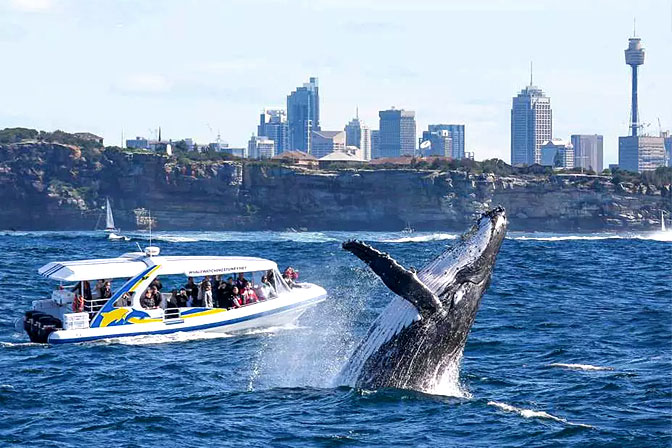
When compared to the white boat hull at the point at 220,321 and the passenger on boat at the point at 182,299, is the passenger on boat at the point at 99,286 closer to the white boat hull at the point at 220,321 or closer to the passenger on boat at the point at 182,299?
the white boat hull at the point at 220,321

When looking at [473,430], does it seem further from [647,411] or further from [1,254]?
[1,254]

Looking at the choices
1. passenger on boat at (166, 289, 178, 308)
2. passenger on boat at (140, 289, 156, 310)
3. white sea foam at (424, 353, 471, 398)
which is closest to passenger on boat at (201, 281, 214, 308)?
passenger on boat at (166, 289, 178, 308)

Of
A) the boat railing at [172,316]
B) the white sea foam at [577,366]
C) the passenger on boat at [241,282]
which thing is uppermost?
the passenger on boat at [241,282]

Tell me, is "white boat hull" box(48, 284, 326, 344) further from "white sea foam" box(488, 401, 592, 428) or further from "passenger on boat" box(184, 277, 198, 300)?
"white sea foam" box(488, 401, 592, 428)

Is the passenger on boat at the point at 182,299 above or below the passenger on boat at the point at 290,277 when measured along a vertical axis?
below

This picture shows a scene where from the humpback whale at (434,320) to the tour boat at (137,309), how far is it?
13.0 meters

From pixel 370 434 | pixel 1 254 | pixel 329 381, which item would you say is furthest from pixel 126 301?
pixel 1 254

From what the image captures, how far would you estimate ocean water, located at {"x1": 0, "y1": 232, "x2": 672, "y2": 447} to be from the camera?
1773 centimetres

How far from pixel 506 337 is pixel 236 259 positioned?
7.74 meters

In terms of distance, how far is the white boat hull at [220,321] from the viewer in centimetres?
2911

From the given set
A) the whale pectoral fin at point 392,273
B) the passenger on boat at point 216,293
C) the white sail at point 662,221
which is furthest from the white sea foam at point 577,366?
the white sail at point 662,221

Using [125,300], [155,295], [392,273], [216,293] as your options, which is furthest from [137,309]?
[392,273]

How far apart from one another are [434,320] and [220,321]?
14.7m

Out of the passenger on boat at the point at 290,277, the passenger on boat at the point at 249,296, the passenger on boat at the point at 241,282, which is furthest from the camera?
the passenger on boat at the point at 290,277
